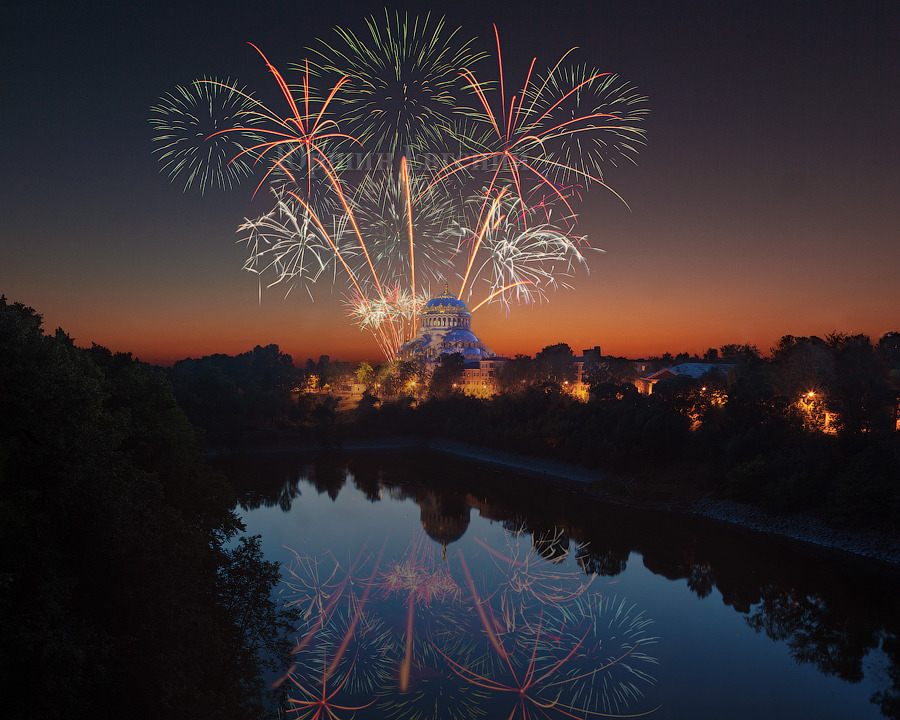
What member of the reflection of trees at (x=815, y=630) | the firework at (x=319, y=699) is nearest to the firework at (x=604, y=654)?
the reflection of trees at (x=815, y=630)

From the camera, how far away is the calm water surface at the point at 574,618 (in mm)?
13875

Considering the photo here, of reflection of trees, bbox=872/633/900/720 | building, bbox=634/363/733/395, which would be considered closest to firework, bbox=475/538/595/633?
reflection of trees, bbox=872/633/900/720

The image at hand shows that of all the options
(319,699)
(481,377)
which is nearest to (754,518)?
(319,699)

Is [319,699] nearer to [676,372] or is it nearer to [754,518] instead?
[754,518]

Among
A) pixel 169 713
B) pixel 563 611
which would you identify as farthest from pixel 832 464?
pixel 169 713

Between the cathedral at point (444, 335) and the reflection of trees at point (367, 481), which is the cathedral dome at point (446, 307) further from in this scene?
the reflection of trees at point (367, 481)

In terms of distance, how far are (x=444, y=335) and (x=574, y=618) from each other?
257 feet

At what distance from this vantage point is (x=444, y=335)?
313 feet

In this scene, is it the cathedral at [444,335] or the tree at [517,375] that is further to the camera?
the cathedral at [444,335]

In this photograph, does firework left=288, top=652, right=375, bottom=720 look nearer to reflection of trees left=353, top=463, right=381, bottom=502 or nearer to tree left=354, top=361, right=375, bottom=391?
reflection of trees left=353, top=463, right=381, bottom=502

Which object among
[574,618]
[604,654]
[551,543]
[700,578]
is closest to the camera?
[604,654]

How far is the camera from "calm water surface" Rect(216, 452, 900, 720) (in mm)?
13875

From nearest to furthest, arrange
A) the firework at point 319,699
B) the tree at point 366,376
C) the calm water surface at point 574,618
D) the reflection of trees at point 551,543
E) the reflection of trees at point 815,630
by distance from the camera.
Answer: the firework at point 319,699 < the calm water surface at point 574,618 < the reflection of trees at point 815,630 < the reflection of trees at point 551,543 < the tree at point 366,376

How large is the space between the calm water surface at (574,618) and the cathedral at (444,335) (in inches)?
2274
